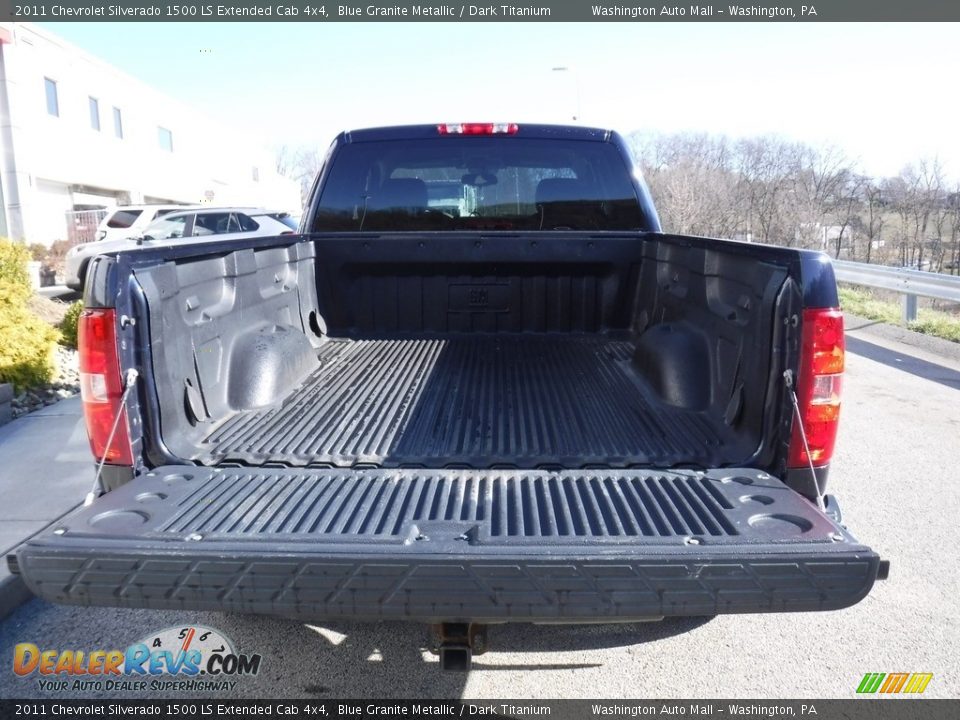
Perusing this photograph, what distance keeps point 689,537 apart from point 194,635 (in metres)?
2.33

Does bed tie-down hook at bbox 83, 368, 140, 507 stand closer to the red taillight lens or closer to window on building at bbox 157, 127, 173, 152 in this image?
the red taillight lens

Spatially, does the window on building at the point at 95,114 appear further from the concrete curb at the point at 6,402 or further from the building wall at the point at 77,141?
the concrete curb at the point at 6,402

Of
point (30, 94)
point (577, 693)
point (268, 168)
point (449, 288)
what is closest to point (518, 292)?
point (449, 288)

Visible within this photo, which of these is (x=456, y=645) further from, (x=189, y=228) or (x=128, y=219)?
(x=128, y=219)

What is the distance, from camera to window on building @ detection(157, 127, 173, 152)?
39519mm

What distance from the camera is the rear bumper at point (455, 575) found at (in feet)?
6.18

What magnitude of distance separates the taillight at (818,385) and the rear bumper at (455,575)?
20.5 inches

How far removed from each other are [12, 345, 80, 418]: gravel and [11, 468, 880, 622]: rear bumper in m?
5.48

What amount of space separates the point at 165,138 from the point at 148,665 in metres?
42.9

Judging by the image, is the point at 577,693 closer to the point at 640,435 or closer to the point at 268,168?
the point at 640,435

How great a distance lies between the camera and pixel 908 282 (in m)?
11.5

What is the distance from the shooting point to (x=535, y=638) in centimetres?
319

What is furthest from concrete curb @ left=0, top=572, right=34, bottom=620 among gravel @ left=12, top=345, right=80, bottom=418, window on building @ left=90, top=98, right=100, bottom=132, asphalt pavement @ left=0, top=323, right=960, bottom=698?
window on building @ left=90, top=98, right=100, bottom=132

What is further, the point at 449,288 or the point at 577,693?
the point at 449,288
